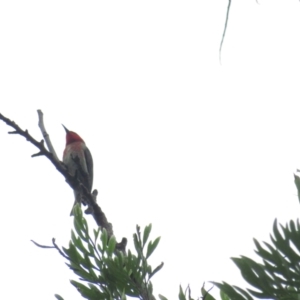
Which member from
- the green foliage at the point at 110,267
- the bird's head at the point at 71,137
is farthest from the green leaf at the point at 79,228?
the bird's head at the point at 71,137

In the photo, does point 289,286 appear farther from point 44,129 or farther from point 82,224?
point 44,129

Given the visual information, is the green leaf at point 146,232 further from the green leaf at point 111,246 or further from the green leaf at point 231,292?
the green leaf at point 231,292

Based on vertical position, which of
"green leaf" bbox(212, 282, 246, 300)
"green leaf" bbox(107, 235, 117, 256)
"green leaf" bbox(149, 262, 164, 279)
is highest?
"green leaf" bbox(107, 235, 117, 256)

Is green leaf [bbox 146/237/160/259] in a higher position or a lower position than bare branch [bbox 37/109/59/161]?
lower

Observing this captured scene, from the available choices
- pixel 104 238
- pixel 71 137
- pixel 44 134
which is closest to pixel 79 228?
pixel 104 238

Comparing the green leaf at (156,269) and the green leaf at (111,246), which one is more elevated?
the green leaf at (111,246)

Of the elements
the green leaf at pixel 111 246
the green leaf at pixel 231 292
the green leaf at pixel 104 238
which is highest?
the green leaf at pixel 104 238

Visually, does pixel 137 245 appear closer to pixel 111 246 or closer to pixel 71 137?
pixel 111 246

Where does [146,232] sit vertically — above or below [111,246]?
above

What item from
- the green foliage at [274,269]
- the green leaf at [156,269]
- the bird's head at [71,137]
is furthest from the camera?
the bird's head at [71,137]

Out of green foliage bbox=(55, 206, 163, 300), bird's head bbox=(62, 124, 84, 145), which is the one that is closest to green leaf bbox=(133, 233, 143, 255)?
green foliage bbox=(55, 206, 163, 300)

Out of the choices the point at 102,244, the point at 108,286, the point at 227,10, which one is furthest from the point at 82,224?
the point at 227,10

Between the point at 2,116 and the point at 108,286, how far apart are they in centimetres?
115

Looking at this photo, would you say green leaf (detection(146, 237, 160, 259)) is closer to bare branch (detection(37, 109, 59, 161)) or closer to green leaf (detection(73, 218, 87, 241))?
green leaf (detection(73, 218, 87, 241))
